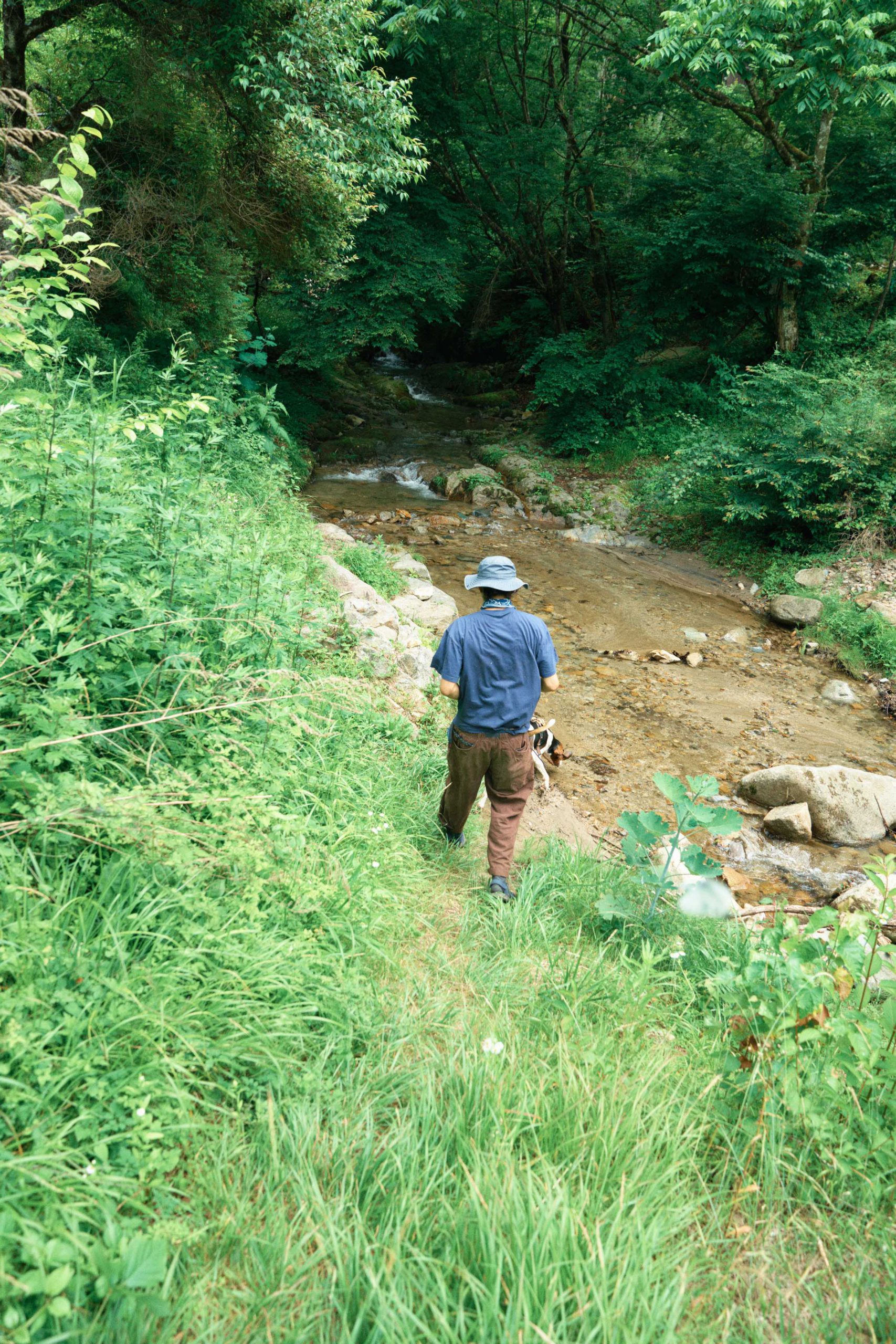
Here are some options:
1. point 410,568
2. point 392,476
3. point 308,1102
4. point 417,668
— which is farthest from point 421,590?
point 392,476

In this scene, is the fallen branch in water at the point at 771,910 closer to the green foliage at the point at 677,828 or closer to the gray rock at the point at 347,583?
the green foliage at the point at 677,828

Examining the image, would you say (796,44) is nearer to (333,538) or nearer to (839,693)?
(839,693)

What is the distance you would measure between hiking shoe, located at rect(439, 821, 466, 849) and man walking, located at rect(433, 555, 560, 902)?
313 mm

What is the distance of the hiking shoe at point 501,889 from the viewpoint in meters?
3.53

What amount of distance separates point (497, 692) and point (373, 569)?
4492 mm

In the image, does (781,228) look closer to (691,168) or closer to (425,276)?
(691,168)

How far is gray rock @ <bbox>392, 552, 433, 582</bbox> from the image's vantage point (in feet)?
28.9

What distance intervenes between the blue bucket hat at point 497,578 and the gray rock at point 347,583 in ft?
9.69

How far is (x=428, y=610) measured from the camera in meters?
7.53

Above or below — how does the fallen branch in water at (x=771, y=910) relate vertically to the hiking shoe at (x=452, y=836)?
below

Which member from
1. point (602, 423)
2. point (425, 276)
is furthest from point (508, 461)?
point (425, 276)

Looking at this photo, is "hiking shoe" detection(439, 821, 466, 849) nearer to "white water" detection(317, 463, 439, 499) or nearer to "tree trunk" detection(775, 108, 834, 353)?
"white water" detection(317, 463, 439, 499)

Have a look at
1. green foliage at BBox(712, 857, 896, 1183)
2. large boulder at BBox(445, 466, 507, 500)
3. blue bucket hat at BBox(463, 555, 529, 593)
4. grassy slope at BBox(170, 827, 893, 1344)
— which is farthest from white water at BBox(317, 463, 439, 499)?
grassy slope at BBox(170, 827, 893, 1344)

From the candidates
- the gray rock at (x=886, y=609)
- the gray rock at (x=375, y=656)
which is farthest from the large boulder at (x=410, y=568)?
the gray rock at (x=886, y=609)
